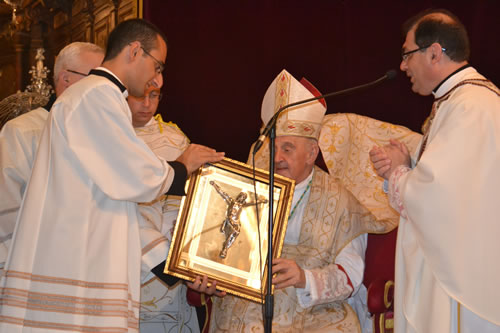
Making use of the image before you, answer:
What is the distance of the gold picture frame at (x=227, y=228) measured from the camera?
3.50m

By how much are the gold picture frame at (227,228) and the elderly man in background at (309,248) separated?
0.41 ft

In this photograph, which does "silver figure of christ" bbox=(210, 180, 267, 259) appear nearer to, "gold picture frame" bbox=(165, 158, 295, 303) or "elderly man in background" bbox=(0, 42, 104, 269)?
"gold picture frame" bbox=(165, 158, 295, 303)

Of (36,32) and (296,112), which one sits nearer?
(296,112)

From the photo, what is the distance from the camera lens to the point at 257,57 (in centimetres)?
599

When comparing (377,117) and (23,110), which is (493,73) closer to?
(377,117)

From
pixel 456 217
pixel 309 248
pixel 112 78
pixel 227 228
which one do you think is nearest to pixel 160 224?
pixel 227 228

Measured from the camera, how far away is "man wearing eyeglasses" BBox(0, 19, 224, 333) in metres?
2.99

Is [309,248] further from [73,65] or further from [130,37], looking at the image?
[73,65]

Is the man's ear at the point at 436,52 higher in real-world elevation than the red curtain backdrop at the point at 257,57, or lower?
lower

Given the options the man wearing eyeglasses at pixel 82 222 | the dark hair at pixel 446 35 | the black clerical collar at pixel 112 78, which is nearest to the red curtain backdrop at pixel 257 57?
the dark hair at pixel 446 35

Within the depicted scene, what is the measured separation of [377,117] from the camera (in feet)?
18.9

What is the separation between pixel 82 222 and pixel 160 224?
3.67ft

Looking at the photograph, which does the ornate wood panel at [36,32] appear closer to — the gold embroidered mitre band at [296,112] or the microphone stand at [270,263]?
the gold embroidered mitre band at [296,112]

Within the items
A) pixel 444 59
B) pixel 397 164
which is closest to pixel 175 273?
pixel 397 164
